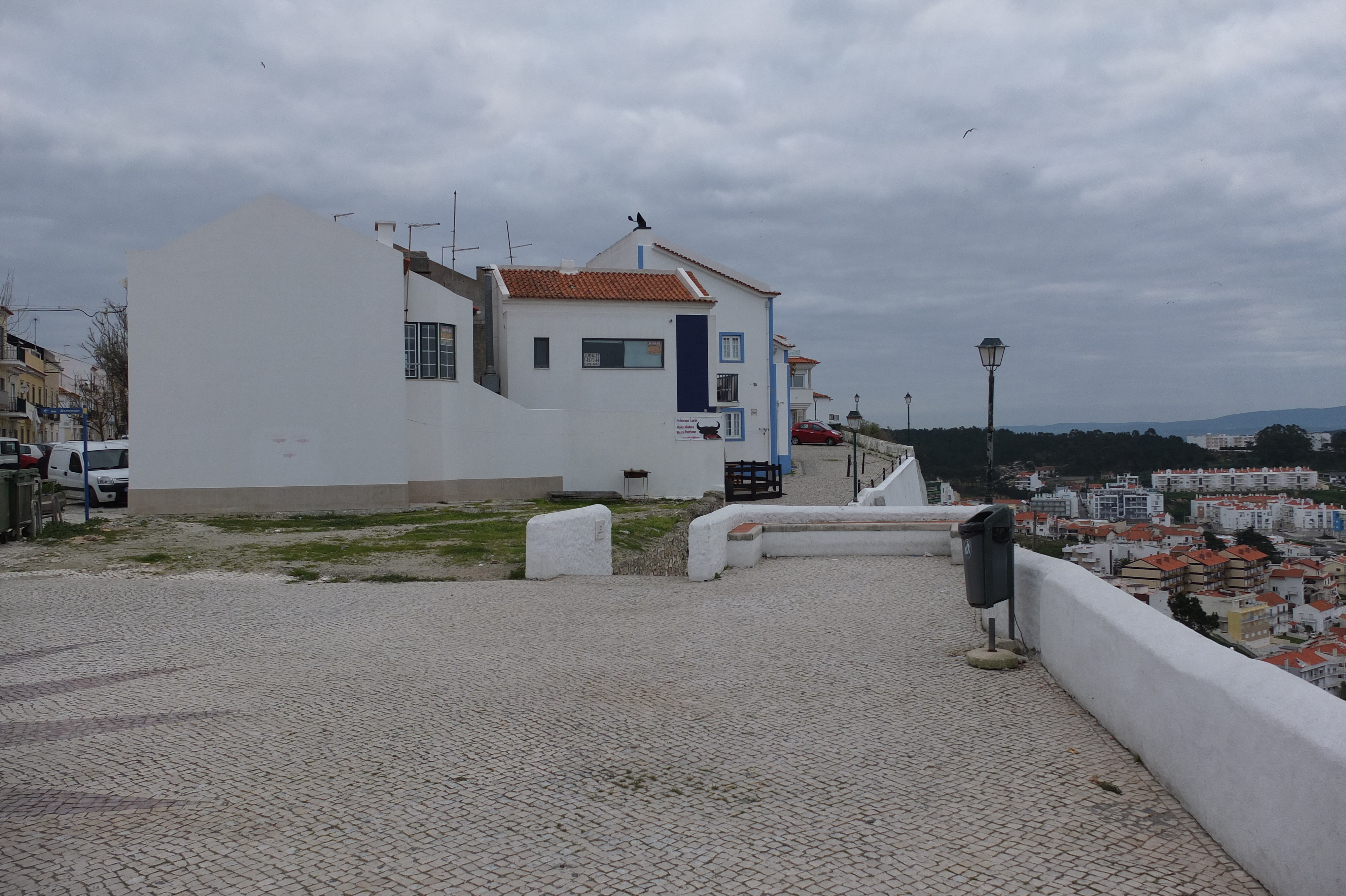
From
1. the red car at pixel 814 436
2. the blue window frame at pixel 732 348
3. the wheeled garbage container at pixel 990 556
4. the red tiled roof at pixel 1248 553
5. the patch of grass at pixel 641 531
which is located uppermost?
the blue window frame at pixel 732 348

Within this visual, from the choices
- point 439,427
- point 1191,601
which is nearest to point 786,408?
point 439,427

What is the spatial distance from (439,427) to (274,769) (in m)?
19.3

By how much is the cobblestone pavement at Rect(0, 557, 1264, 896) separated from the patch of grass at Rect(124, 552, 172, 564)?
5.13m

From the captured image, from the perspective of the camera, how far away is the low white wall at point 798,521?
11.9m

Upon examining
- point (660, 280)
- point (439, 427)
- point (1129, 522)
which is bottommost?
point (1129, 522)

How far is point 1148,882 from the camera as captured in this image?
150 inches

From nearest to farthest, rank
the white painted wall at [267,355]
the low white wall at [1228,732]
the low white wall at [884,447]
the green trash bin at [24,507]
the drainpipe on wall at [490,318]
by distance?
the low white wall at [1228,732], the green trash bin at [24,507], the white painted wall at [267,355], the drainpipe on wall at [490,318], the low white wall at [884,447]

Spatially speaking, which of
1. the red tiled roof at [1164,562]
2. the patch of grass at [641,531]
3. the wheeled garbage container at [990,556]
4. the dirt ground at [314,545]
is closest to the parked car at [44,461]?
the dirt ground at [314,545]

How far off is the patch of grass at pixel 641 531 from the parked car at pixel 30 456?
22.3 m

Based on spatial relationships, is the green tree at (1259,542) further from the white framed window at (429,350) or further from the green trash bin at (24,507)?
the green trash bin at (24,507)

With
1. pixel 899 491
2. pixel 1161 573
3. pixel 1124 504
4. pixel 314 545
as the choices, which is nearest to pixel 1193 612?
pixel 1161 573

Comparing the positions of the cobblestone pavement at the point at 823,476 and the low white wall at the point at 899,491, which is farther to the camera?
the cobblestone pavement at the point at 823,476

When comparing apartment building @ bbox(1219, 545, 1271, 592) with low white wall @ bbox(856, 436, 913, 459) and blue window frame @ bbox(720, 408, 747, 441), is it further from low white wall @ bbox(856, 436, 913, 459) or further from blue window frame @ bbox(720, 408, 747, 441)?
low white wall @ bbox(856, 436, 913, 459)

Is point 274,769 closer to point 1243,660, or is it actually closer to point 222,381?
point 1243,660
